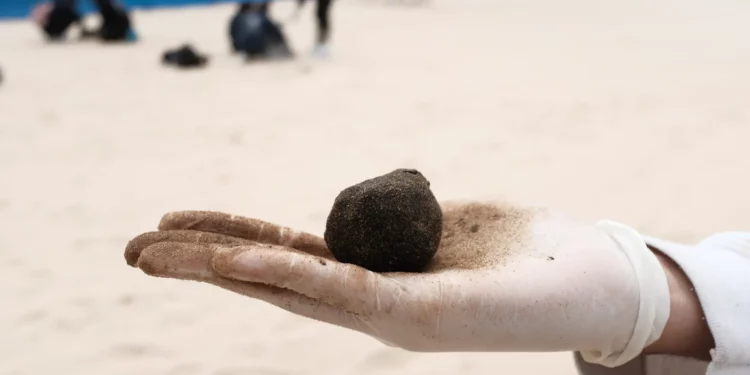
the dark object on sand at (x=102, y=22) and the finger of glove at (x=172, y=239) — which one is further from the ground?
the finger of glove at (x=172, y=239)

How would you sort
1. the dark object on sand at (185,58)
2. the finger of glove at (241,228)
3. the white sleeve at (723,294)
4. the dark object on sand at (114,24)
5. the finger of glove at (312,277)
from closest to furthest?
the finger of glove at (312,277) → the white sleeve at (723,294) → the finger of glove at (241,228) → the dark object on sand at (185,58) → the dark object on sand at (114,24)

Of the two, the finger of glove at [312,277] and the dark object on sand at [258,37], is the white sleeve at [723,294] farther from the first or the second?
the dark object on sand at [258,37]

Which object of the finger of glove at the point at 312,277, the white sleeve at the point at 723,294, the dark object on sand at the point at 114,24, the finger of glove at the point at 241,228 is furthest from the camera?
the dark object on sand at the point at 114,24

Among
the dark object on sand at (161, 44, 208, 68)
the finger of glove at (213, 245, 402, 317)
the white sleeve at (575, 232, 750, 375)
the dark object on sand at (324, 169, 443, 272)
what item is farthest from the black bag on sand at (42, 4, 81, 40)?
the white sleeve at (575, 232, 750, 375)

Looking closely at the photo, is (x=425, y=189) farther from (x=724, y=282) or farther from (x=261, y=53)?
(x=261, y=53)

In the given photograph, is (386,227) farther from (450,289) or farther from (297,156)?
(297,156)

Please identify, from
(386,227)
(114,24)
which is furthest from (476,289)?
(114,24)

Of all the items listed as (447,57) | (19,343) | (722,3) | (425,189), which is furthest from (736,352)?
(722,3)

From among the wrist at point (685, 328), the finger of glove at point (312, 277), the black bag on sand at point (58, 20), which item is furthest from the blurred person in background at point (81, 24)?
the wrist at point (685, 328)
